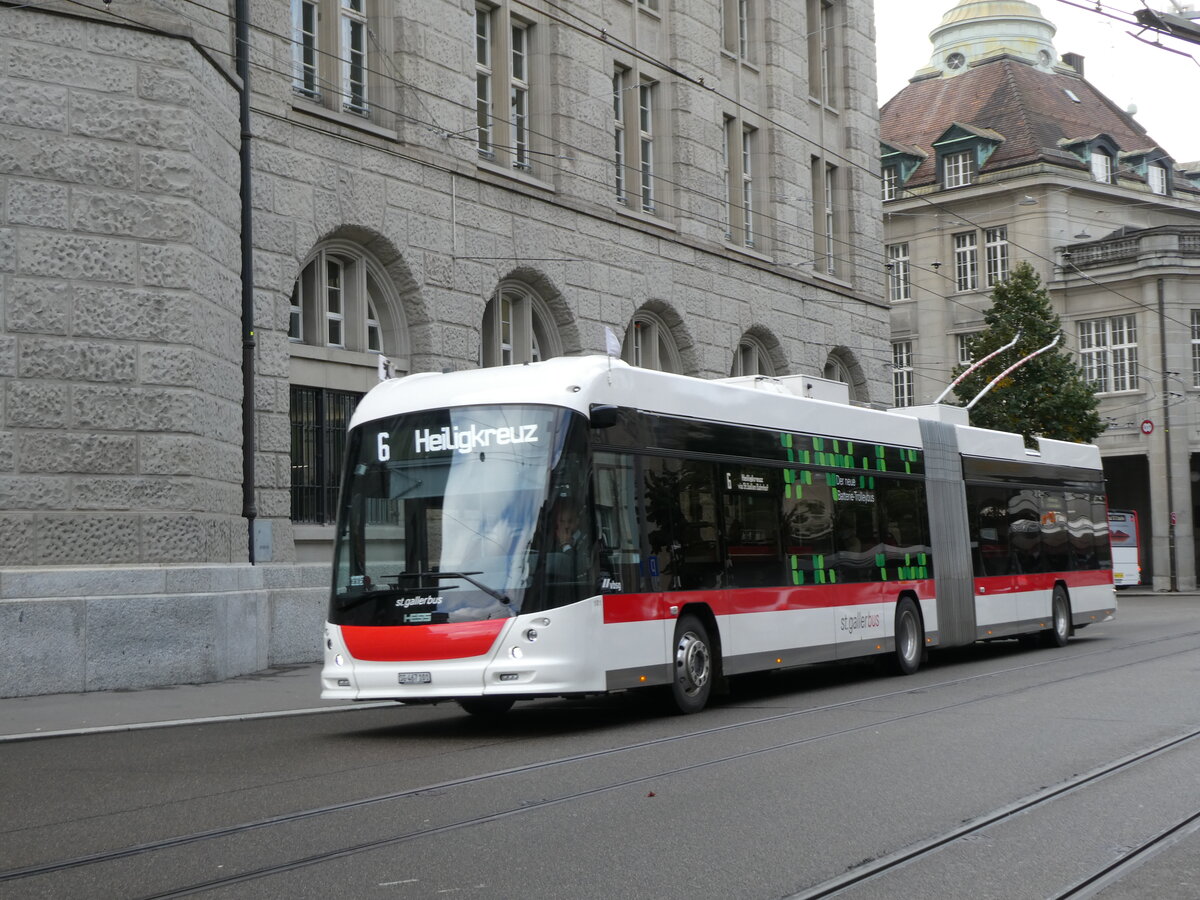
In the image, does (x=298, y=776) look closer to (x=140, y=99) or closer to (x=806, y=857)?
(x=806, y=857)

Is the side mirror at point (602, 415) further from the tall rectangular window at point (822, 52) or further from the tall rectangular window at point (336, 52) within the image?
the tall rectangular window at point (822, 52)

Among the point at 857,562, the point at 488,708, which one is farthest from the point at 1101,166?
the point at 488,708

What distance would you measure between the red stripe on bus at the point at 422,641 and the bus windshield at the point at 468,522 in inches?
2.6

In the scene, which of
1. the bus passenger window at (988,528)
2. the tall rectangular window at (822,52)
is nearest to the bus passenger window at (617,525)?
the bus passenger window at (988,528)

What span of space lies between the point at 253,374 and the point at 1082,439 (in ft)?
99.0

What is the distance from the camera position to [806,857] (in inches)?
279

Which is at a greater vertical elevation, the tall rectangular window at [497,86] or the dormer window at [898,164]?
the dormer window at [898,164]

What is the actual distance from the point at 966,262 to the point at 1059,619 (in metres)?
35.5

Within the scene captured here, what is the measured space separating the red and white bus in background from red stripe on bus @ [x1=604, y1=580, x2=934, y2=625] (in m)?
33.0

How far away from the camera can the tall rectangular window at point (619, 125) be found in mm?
28094

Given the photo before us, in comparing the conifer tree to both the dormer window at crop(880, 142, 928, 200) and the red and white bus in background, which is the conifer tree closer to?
the red and white bus in background

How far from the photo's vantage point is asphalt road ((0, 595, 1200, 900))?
6.70m

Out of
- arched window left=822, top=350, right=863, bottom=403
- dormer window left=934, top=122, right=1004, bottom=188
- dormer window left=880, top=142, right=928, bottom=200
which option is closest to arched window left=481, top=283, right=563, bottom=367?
arched window left=822, top=350, right=863, bottom=403

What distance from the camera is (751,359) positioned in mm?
32094
